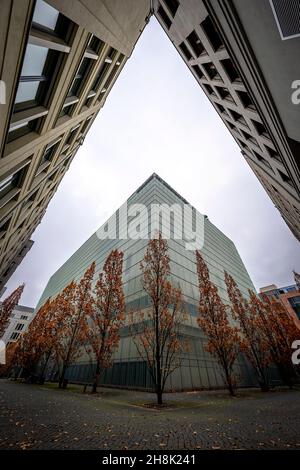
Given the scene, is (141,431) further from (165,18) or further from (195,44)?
(165,18)

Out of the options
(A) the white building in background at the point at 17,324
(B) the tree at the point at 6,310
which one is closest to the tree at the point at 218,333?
(B) the tree at the point at 6,310

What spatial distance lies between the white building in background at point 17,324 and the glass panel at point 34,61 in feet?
273

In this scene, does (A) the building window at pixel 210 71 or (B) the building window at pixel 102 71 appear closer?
(B) the building window at pixel 102 71

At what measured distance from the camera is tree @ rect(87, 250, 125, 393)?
15.9 m

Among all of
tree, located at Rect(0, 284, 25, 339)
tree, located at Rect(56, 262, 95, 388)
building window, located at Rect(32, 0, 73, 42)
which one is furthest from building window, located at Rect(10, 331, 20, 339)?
building window, located at Rect(32, 0, 73, 42)

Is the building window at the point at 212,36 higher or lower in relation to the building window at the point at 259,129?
higher

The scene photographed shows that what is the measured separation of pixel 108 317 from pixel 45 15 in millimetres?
18209

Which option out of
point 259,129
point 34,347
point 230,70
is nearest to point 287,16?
point 230,70

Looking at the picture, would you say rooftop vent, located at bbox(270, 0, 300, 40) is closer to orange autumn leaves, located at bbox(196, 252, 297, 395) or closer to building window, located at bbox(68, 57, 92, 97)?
building window, located at bbox(68, 57, 92, 97)

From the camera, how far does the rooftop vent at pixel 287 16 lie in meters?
4.05

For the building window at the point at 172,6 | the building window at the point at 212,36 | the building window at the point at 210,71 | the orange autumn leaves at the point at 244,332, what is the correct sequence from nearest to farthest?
the building window at the point at 212,36 < the building window at the point at 172,6 < the building window at the point at 210,71 < the orange autumn leaves at the point at 244,332

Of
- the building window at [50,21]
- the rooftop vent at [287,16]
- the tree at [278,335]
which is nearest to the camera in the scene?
the rooftop vent at [287,16]

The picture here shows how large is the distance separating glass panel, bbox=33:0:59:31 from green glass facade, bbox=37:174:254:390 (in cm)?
1750

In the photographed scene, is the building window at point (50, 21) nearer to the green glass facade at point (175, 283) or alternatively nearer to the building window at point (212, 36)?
the building window at point (212, 36)
